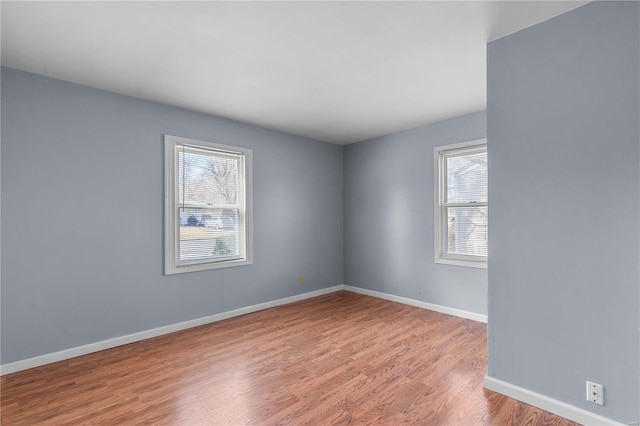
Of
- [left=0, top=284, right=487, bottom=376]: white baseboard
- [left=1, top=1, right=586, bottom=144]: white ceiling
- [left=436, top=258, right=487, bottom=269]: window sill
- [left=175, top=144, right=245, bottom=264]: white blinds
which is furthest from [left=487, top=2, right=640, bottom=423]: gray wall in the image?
[left=175, top=144, right=245, bottom=264]: white blinds

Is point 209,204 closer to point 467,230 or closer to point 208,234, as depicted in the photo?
point 208,234

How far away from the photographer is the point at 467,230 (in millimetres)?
3793

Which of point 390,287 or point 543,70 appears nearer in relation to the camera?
point 543,70

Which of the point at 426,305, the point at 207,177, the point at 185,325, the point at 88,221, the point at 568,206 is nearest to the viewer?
the point at 568,206

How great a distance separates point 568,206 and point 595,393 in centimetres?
109

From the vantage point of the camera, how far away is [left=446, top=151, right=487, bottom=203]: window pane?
366 centimetres

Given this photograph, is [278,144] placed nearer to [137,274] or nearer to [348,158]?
[348,158]

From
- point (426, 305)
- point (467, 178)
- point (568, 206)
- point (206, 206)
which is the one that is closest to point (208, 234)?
point (206, 206)

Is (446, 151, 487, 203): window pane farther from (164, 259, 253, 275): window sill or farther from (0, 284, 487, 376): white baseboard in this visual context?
(164, 259, 253, 275): window sill

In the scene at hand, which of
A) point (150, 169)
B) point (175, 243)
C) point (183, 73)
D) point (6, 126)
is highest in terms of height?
point (183, 73)

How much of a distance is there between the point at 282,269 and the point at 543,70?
359 centimetres

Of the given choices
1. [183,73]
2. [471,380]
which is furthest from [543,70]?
[183,73]

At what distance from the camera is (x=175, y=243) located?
3.39 m

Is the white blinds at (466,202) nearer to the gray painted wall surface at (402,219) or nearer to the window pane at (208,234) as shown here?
the gray painted wall surface at (402,219)
